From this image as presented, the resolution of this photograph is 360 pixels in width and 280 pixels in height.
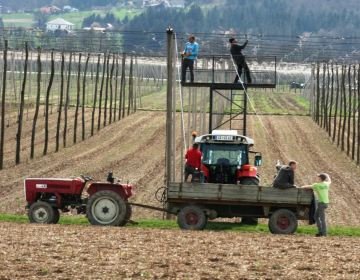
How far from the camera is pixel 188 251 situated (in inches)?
541

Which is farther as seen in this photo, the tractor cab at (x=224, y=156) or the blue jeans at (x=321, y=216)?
the tractor cab at (x=224, y=156)

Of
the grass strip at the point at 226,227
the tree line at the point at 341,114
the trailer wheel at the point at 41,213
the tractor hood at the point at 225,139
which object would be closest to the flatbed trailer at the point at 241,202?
the grass strip at the point at 226,227

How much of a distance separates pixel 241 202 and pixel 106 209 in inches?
128

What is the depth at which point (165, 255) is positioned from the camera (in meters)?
13.3

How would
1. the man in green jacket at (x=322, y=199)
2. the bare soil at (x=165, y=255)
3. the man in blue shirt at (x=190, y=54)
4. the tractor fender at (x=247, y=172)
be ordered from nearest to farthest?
1. the bare soil at (x=165, y=255)
2. the man in green jacket at (x=322, y=199)
3. the tractor fender at (x=247, y=172)
4. the man in blue shirt at (x=190, y=54)

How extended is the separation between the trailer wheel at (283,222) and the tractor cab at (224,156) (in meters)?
1.86

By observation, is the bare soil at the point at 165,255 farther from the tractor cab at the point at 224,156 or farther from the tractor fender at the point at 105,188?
the tractor cab at the point at 224,156

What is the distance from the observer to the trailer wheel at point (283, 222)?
16.8m

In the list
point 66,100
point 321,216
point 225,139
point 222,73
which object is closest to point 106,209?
point 225,139

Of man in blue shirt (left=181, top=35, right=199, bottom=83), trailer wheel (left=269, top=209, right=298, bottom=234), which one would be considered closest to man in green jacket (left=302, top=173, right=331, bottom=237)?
trailer wheel (left=269, top=209, right=298, bottom=234)

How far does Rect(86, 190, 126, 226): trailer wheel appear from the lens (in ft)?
55.3

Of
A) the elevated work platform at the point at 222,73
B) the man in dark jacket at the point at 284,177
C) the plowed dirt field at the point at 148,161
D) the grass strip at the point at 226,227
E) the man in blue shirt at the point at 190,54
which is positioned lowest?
the plowed dirt field at the point at 148,161

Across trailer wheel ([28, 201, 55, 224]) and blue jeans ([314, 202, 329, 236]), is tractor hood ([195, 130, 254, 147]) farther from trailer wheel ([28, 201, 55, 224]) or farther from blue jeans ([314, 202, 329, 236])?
trailer wheel ([28, 201, 55, 224])

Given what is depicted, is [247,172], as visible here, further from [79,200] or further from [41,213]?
[41,213]
